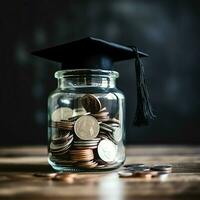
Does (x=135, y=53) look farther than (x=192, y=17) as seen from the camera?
No

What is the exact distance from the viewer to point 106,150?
0.85 meters

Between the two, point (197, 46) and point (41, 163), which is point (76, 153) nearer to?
point (41, 163)

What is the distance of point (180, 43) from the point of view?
2.01m

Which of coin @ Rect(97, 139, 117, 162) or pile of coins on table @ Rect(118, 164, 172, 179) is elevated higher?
coin @ Rect(97, 139, 117, 162)

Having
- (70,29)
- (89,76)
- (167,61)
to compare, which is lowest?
(89,76)

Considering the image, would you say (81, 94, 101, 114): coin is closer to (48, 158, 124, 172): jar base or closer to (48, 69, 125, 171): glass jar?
(48, 69, 125, 171): glass jar

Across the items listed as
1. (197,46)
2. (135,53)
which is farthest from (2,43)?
(135,53)

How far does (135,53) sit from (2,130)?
1160 mm

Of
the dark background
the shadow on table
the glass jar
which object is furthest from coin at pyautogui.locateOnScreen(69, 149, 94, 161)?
the dark background

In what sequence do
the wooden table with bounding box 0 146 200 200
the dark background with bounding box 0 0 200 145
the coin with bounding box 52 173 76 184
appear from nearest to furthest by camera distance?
the wooden table with bounding box 0 146 200 200 < the coin with bounding box 52 173 76 184 < the dark background with bounding box 0 0 200 145

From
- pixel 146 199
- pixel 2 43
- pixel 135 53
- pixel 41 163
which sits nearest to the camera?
pixel 146 199

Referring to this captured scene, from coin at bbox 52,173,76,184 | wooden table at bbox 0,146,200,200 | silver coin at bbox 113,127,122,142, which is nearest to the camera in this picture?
wooden table at bbox 0,146,200,200

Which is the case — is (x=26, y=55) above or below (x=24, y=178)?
above

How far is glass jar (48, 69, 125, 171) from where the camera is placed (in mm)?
838
